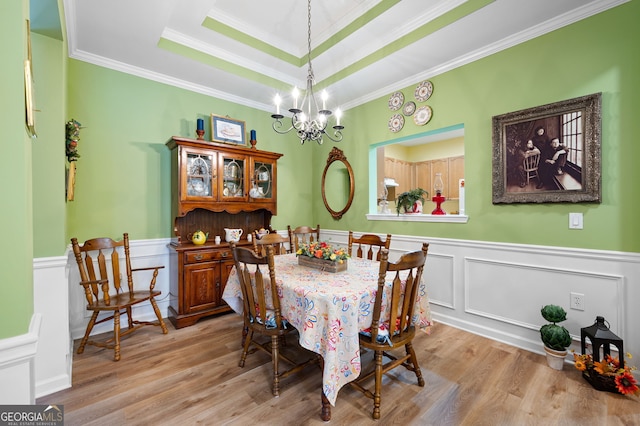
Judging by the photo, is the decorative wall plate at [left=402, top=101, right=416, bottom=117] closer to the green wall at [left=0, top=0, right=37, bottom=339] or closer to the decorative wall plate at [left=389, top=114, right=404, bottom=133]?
the decorative wall plate at [left=389, top=114, right=404, bottom=133]

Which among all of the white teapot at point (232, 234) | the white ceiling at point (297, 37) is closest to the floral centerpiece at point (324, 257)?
the white teapot at point (232, 234)

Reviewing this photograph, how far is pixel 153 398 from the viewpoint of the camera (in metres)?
1.90

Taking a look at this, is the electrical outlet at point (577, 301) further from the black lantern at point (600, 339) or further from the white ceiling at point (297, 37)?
the white ceiling at point (297, 37)

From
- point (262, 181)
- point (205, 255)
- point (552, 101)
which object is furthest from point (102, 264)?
point (552, 101)

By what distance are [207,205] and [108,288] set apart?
1.22 m

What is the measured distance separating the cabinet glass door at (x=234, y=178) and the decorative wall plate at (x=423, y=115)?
7.01ft

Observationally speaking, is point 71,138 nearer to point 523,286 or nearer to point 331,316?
point 331,316

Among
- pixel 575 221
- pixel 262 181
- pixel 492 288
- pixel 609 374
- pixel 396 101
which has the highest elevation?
pixel 396 101

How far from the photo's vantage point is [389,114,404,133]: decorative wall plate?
343cm

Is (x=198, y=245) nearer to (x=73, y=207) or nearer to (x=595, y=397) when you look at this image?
(x=73, y=207)

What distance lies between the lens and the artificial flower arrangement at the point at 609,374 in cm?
187

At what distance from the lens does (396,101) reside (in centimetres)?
348

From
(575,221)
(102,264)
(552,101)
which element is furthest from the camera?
(102,264)

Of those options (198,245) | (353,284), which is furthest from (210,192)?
(353,284)
